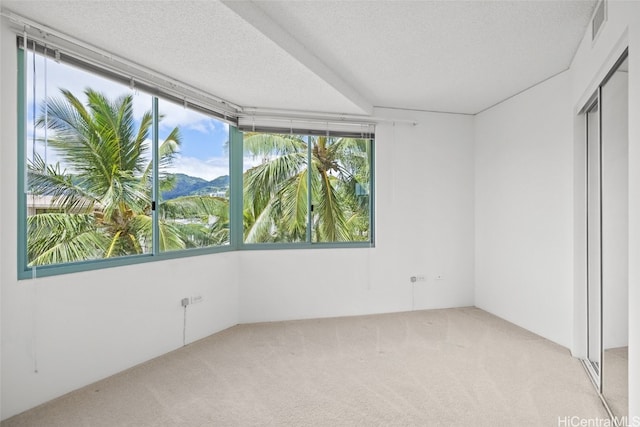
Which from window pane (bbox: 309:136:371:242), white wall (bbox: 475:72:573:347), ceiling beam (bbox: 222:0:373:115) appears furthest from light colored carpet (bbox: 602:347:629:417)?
ceiling beam (bbox: 222:0:373:115)

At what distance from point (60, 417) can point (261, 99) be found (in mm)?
2950

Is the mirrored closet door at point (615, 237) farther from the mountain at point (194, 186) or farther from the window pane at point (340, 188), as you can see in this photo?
the mountain at point (194, 186)

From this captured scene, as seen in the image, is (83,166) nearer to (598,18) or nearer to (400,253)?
(400,253)

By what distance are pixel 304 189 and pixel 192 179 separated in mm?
1267

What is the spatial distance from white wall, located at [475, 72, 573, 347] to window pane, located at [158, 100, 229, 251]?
3097 millimetres

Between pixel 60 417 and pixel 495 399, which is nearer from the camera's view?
pixel 60 417

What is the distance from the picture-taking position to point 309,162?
13.9 ft

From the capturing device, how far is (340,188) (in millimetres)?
4352

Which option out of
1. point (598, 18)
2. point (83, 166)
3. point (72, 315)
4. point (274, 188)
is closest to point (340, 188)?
point (274, 188)

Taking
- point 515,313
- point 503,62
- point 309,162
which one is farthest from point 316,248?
point 503,62

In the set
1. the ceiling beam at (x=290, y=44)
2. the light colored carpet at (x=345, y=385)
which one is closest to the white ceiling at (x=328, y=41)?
the ceiling beam at (x=290, y=44)

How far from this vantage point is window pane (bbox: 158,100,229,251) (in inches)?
128

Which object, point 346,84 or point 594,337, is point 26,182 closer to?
point 346,84

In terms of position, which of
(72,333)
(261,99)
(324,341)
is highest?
(261,99)
